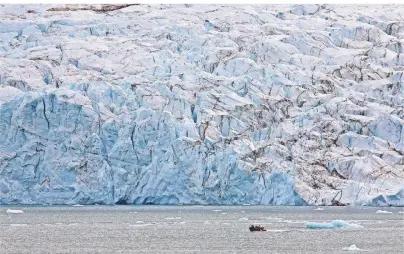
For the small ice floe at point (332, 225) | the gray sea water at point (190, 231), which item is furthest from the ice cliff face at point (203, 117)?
the small ice floe at point (332, 225)

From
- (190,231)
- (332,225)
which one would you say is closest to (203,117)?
(190,231)

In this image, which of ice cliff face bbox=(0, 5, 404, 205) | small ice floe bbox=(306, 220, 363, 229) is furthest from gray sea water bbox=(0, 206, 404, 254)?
ice cliff face bbox=(0, 5, 404, 205)

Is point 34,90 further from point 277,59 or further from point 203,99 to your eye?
point 277,59

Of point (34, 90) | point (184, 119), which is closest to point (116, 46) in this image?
point (34, 90)

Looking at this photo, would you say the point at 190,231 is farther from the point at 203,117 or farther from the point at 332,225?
the point at 203,117

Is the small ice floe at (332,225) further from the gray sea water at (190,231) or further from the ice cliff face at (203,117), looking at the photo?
the ice cliff face at (203,117)

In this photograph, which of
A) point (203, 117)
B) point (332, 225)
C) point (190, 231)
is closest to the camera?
point (332, 225)

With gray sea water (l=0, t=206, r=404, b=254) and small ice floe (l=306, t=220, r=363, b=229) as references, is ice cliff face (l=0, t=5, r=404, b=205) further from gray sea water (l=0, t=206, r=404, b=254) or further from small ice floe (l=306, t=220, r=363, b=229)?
small ice floe (l=306, t=220, r=363, b=229)
